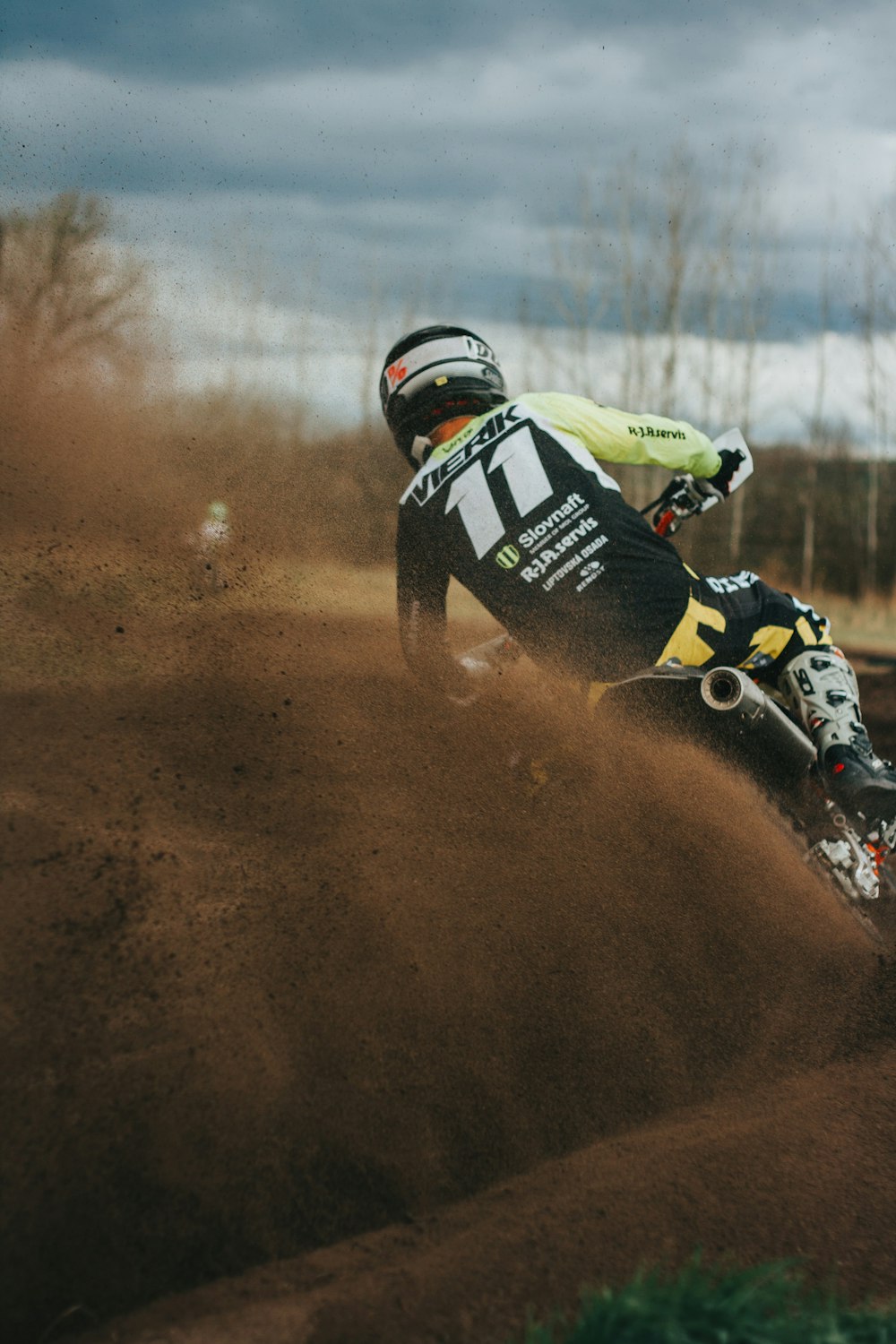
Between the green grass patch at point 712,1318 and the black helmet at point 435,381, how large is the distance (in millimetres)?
3336

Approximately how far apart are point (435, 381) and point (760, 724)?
1.96m

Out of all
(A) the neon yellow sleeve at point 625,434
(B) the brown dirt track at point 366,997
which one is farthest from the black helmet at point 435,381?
(B) the brown dirt track at point 366,997

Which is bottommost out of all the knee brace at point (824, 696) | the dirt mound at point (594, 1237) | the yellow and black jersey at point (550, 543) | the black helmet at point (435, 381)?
the dirt mound at point (594, 1237)

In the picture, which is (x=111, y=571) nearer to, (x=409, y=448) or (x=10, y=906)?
(x=409, y=448)

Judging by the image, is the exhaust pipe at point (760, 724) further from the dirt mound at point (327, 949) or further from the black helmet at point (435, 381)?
the black helmet at point (435, 381)

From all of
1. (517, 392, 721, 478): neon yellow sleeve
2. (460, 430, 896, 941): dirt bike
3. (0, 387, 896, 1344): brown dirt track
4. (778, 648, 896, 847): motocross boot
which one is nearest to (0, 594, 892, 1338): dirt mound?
(0, 387, 896, 1344): brown dirt track

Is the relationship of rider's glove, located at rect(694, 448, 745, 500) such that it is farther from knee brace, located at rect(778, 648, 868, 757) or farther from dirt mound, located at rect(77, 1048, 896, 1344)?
dirt mound, located at rect(77, 1048, 896, 1344)

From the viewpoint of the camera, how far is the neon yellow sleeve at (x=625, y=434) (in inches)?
164

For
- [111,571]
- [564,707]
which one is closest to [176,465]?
[111,571]

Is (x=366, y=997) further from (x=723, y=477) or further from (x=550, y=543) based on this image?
(x=723, y=477)

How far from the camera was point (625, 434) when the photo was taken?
4.33 meters

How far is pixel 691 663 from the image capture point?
3.96 metres

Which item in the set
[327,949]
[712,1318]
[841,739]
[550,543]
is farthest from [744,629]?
[712,1318]

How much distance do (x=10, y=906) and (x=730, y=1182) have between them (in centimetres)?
222
